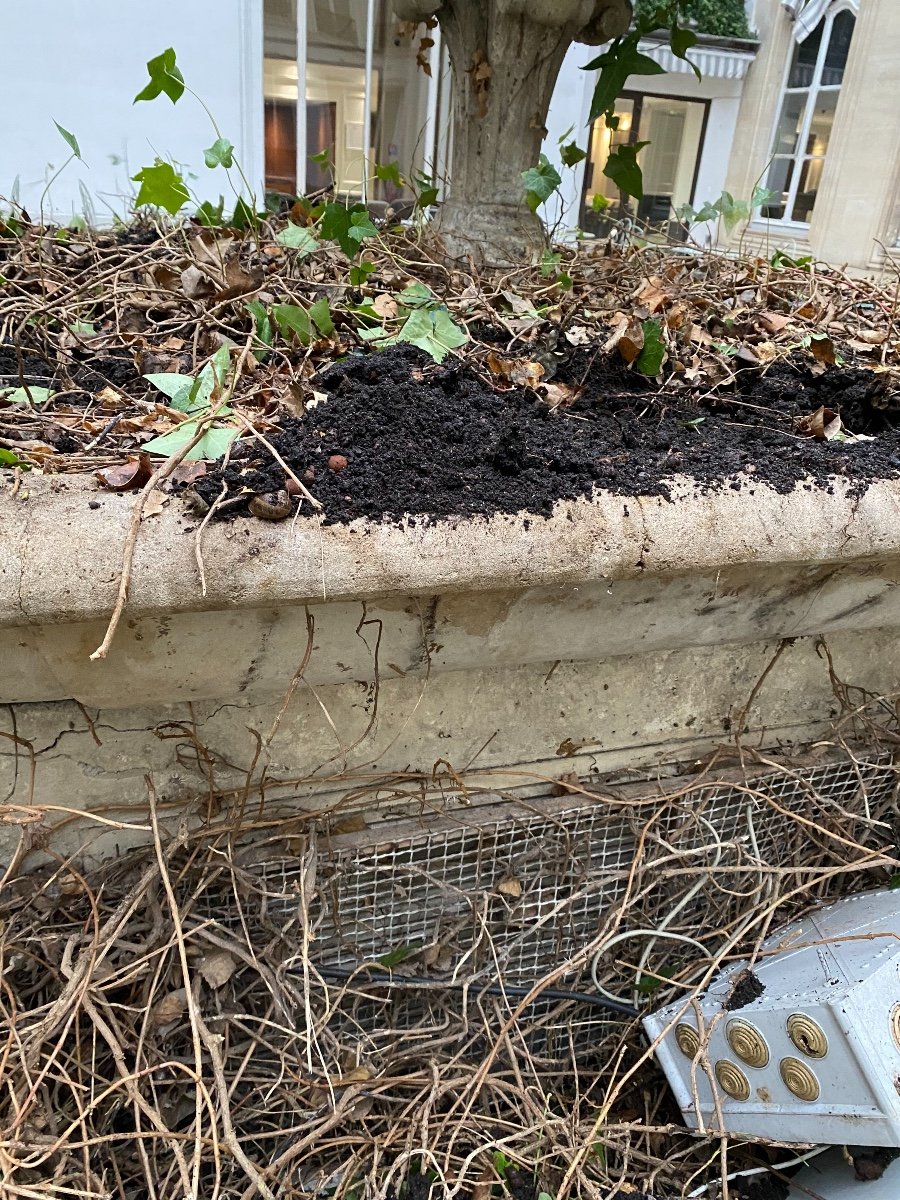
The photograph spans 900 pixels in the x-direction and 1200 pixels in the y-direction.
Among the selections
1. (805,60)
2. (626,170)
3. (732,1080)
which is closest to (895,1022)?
(732,1080)

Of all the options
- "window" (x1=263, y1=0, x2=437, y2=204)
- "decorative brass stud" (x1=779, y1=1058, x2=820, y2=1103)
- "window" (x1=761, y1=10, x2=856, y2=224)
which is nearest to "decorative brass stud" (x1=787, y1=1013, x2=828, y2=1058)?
"decorative brass stud" (x1=779, y1=1058, x2=820, y2=1103)

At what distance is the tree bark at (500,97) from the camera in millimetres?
1160

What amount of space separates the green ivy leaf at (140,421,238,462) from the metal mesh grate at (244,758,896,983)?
565 millimetres

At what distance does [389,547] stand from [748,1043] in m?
0.81

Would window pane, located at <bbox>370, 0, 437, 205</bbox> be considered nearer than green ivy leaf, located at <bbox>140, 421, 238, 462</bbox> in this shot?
No

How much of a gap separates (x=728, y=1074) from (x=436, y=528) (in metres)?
0.85

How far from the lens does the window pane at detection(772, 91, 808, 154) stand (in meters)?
6.43

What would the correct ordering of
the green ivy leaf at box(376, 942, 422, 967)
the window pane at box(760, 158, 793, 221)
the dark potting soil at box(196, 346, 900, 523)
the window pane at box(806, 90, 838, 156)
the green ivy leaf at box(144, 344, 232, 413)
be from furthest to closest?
the window pane at box(760, 158, 793, 221) → the window pane at box(806, 90, 838, 156) → the green ivy leaf at box(376, 942, 422, 967) → the green ivy leaf at box(144, 344, 232, 413) → the dark potting soil at box(196, 346, 900, 523)

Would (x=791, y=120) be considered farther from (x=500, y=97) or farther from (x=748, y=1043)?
(x=748, y=1043)

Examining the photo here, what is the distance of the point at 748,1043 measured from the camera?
36.9 inches

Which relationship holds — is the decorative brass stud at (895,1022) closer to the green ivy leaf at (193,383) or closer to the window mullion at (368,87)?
the green ivy leaf at (193,383)

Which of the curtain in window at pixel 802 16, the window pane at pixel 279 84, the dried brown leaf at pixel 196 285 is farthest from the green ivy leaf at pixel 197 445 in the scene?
the curtain in window at pixel 802 16

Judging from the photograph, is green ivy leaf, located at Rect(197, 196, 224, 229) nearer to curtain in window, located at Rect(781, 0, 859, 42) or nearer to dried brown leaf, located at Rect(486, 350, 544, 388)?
dried brown leaf, located at Rect(486, 350, 544, 388)

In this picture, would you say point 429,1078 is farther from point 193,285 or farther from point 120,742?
point 193,285
